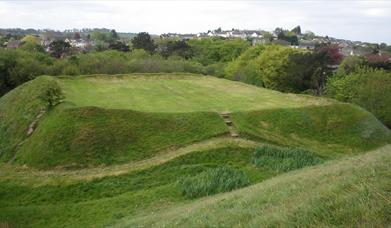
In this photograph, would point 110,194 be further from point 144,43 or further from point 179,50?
point 144,43

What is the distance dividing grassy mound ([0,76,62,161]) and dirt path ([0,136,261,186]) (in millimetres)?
2743

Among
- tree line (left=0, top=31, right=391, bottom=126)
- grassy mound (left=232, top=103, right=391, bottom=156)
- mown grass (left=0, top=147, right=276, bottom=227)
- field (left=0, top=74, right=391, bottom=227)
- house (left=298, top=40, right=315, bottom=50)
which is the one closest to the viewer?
mown grass (left=0, top=147, right=276, bottom=227)

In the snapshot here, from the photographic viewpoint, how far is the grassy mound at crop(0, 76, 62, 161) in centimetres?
2167

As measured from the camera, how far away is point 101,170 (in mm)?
17828

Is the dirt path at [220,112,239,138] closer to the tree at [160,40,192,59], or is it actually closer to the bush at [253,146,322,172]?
the bush at [253,146,322,172]

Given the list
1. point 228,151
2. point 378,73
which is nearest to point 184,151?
point 228,151

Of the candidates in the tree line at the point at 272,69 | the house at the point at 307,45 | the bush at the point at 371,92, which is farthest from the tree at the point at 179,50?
the house at the point at 307,45

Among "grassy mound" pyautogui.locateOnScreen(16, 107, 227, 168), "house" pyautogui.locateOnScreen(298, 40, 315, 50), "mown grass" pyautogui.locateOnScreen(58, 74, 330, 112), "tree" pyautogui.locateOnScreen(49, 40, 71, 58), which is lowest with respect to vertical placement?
A: "house" pyautogui.locateOnScreen(298, 40, 315, 50)

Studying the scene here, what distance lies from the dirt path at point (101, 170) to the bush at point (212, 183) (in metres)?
3.36

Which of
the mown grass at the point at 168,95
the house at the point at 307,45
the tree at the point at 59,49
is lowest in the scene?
the house at the point at 307,45

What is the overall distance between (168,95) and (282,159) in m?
10.6

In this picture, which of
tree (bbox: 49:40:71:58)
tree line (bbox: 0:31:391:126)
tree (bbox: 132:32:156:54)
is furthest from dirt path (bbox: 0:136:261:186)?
tree (bbox: 132:32:156:54)

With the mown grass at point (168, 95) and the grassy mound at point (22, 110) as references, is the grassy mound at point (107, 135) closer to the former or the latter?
the grassy mound at point (22, 110)

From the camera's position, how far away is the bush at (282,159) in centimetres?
1686
